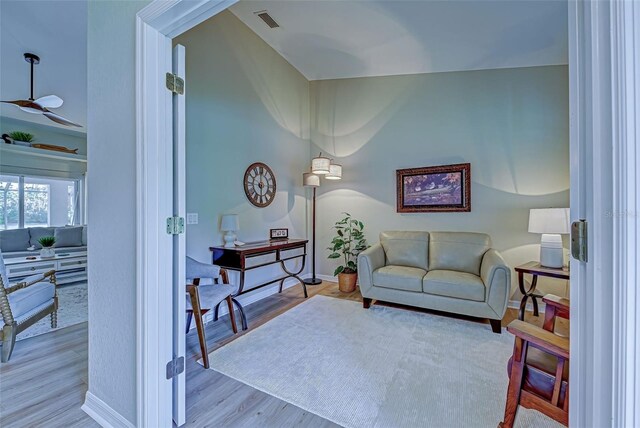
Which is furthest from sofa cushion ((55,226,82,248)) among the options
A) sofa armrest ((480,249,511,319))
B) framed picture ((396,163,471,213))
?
sofa armrest ((480,249,511,319))

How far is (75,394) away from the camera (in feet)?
5.62

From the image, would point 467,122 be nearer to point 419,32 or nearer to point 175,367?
point 419,32

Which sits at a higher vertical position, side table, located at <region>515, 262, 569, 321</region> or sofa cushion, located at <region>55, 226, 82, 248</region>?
sofa cushion, located at <region>55, 226, 82, 248</region>

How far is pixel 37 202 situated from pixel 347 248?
6775 millimetres

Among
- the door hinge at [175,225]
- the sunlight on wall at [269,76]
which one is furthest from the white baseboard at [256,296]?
the sunlight on wall at [269,76]

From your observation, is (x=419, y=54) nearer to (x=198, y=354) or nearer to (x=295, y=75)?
(x=295, y=75)

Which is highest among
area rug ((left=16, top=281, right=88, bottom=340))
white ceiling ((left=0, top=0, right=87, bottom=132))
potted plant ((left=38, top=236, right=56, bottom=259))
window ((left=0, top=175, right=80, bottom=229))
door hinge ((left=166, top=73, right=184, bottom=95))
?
white ceiling ((left=0, top=0, right=87, bottom=132))

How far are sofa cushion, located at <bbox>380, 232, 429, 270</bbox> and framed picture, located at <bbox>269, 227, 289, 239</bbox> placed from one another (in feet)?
4.73

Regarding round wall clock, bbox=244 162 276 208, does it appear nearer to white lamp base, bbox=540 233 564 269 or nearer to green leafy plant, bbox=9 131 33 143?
white lamp base, bbox=540 233 564 269

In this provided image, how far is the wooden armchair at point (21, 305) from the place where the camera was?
206cm

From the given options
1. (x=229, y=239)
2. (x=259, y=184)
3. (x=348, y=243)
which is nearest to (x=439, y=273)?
(x=348, y=243)

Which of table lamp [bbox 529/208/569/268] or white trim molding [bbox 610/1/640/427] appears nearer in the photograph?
white trim molding [bbox 610/1/640/427]

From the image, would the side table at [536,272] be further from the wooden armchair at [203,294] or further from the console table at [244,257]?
the wooden armchair at [203,294]

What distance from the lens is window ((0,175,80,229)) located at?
5.34 metres
